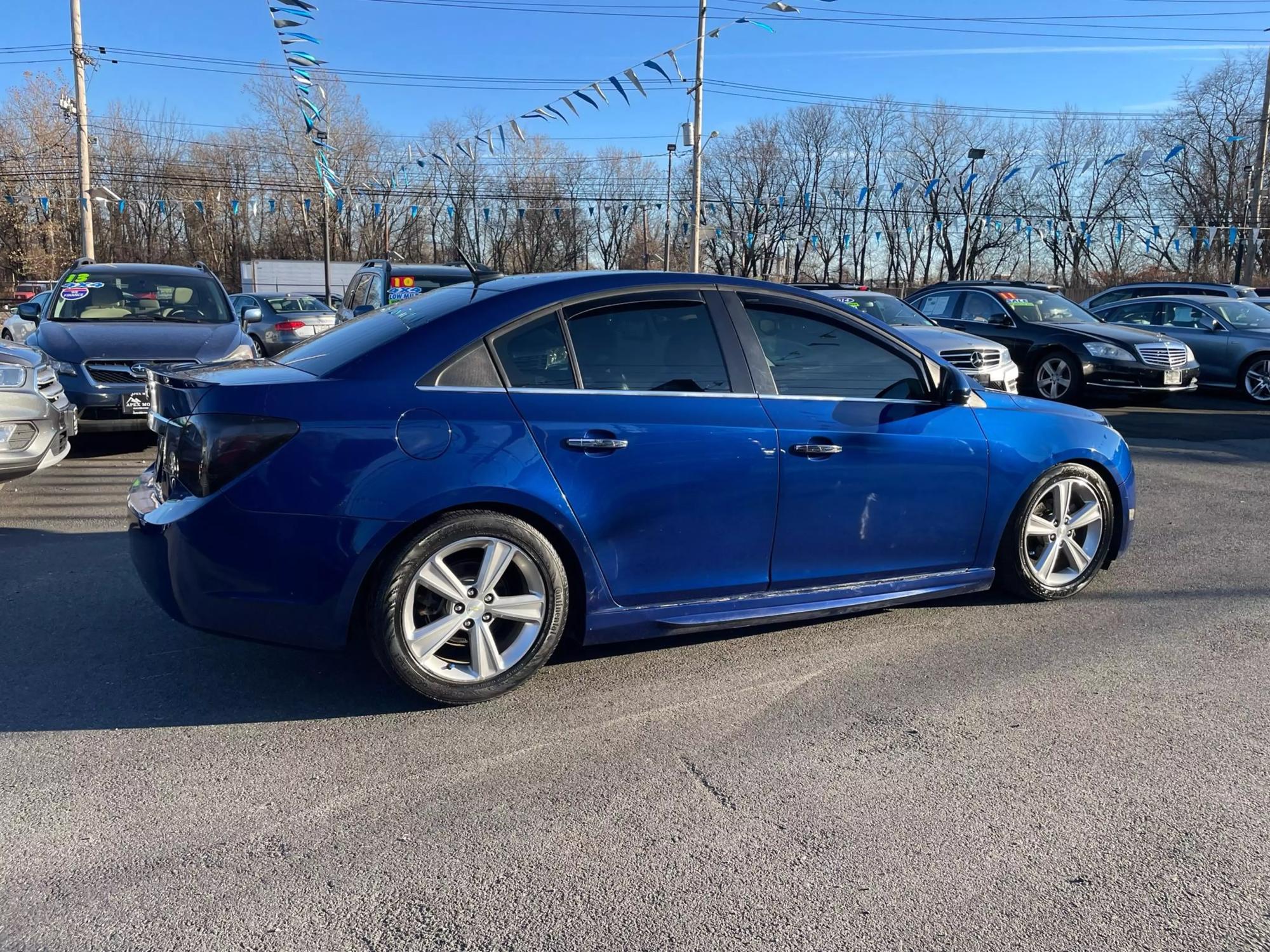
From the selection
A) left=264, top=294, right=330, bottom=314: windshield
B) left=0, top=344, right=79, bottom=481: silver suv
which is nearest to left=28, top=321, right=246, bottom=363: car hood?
left=0, top=344, right=79, bottom=481: silver suv

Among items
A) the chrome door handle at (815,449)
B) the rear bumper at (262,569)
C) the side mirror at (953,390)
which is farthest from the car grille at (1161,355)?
the rear bumper at (262,569)

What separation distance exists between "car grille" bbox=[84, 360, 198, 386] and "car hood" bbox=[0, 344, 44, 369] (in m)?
1.28

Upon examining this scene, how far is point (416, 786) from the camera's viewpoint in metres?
3.06

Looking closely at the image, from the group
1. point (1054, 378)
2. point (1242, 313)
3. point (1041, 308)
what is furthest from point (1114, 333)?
point (1242, 313)

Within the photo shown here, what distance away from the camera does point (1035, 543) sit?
4809mm

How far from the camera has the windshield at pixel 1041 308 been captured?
13.8 m

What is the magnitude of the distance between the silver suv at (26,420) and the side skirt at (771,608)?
173 inches

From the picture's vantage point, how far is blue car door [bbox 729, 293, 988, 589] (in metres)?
4.02

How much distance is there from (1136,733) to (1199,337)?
1324 centimetres

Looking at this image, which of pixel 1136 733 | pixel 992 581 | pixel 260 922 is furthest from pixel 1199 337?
pixel 260 922

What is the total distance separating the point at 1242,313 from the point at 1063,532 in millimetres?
12275

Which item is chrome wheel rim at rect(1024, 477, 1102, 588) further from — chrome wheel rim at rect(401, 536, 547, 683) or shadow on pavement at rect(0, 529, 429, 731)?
shadow on pavement at rect(0, 529, 429, 731)

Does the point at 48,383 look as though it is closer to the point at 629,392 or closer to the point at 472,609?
the point at 472,609

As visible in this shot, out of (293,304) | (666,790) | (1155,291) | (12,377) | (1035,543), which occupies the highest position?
(1155,291)
